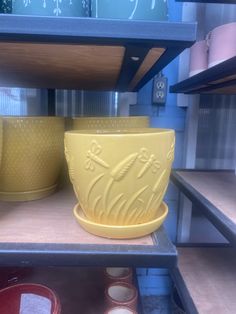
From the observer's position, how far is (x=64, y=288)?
2.44 ft

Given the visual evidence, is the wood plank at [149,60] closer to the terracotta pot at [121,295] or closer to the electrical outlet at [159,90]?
the electrical outlet at [159,90]

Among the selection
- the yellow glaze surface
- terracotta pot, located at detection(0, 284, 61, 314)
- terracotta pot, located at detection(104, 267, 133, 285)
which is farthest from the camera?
terracotta pot, located at detection(104, 267, 133, 285)

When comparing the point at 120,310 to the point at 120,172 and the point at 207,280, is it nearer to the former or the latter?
the point at 207,280

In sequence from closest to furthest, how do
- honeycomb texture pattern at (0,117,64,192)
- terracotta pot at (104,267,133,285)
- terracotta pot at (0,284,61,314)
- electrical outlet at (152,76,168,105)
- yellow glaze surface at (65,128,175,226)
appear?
yellow glaze surface at (65,128,175,226) < honeycomb texture pattern at (0,117,64,192) < terracotta pot at (0,284,61,314) < terracotta pot at (104,267,133,285) < electrical outlet at (152,76,168,105)

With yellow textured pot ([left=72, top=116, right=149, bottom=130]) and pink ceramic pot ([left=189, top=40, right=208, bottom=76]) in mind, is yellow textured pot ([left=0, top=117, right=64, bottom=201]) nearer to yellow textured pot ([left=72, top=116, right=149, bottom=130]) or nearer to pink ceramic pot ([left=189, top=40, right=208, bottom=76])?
yellow textured pot ([left=72, top=116, right=149, bottom=130])

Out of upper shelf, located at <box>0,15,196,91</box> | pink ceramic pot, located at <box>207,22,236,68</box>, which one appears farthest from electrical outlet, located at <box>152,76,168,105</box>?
upper shelf, located at <box>0,15,196,91</box>

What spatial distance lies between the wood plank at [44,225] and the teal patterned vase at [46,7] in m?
0.34

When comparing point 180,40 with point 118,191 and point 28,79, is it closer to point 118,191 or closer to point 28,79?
point 118,191

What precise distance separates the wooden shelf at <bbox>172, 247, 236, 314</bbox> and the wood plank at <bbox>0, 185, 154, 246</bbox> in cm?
38

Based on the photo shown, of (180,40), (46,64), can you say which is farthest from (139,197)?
(46,64)

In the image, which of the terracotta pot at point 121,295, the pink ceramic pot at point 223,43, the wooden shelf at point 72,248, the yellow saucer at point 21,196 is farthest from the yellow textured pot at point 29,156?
the pink ceramic pot at point 223,43

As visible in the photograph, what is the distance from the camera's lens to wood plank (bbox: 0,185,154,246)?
1.37 ft

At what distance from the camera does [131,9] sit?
0.40m

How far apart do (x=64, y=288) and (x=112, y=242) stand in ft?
1.41
